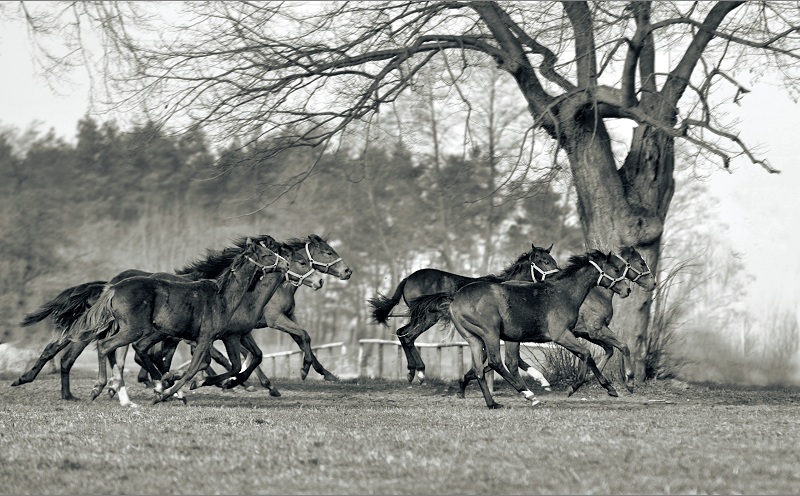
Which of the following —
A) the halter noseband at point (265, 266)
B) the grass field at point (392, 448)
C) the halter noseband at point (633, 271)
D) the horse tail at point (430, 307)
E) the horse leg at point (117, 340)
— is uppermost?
the halter noseband at point (633, 271)

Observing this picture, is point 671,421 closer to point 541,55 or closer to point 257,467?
point 257,467

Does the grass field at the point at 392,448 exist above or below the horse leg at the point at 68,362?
below

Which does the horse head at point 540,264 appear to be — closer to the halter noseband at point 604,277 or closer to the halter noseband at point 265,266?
the halter noseband at point 604,277

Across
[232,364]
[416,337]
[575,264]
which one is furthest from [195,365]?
[416,337]

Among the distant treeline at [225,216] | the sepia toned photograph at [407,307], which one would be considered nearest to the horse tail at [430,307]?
the sepia toned photograph at [407,307]

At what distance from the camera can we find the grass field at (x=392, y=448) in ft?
24.7

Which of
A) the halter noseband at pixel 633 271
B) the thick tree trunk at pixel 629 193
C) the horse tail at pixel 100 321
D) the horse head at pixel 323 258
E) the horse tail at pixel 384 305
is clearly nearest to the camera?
the horse tail at pixel 100 321

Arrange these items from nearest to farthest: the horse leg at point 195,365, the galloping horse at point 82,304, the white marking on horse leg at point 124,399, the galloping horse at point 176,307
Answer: the horse leg at point 195,365, the white marking on horse leg at point 124,399, the galloping horse at point 176,307, the galloping horse at point 82,304

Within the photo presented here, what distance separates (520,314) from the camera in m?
14.3

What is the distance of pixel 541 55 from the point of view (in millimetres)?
19844

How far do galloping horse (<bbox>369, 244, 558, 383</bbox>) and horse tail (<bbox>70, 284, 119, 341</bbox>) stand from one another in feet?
14.2

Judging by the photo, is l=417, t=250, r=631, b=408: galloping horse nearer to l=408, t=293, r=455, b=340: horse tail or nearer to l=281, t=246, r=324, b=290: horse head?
l=408, t=293, r=455, b=340: horse tail

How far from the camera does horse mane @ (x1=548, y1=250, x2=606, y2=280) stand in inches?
590

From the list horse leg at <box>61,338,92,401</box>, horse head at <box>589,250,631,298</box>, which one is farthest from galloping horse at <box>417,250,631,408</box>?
horse leg at <box>61,338,92,401</box>
